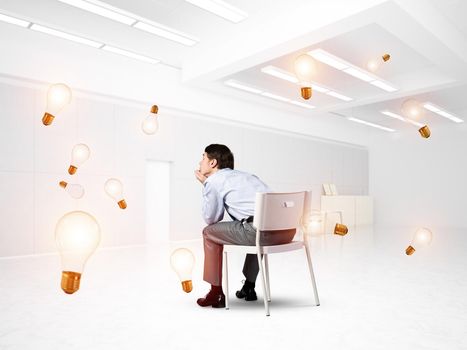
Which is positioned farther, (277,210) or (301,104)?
(301,104)

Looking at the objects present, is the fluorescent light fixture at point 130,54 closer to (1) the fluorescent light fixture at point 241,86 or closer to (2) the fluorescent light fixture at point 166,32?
(2) the fluorescent light fixture at point 166,32

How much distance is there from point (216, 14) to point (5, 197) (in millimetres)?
3468

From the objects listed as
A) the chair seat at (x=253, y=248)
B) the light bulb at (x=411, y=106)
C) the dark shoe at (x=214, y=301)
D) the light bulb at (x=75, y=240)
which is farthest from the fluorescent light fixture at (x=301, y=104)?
the light bulb at (x=75, y=240)

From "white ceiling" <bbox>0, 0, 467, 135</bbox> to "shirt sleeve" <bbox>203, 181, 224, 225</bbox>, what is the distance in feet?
9.05

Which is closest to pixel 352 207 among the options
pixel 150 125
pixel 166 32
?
pixel 150 125

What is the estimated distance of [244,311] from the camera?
251 centimetres

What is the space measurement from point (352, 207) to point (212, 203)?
8986 millimetres

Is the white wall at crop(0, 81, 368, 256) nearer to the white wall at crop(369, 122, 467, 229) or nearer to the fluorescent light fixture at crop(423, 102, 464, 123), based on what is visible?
the fluorescent light fixture at crop(423, 102, 464, 123)

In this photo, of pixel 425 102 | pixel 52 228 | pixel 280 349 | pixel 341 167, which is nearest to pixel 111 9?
pixel 52 228

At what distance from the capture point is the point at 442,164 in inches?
446

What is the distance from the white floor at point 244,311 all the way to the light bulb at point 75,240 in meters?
0.71

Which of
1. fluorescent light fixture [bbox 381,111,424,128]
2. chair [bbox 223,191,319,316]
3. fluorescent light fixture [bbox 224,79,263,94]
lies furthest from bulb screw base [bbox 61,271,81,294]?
fluorescent light fixture [bbox 381,111,424,128]

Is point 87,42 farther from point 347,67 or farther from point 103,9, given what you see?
point 347,67

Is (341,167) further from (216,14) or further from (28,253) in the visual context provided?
(28,253)
